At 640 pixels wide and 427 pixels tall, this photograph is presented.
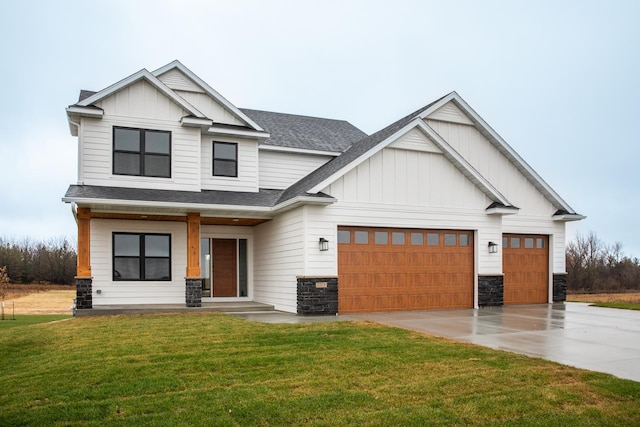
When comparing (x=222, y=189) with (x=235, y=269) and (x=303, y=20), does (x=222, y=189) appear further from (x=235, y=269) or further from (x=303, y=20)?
(x=303, y=20)

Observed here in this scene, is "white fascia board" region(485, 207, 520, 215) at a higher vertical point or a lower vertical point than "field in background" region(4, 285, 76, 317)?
higher

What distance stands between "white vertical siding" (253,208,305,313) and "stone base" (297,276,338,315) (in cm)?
38

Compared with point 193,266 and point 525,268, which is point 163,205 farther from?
point 525,268

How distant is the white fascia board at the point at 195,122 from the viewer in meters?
16.0

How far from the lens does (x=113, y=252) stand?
15852mm

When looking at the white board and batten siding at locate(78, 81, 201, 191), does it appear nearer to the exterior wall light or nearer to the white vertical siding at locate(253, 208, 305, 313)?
the white vertical siding at locate(253, 208, 305, 313)

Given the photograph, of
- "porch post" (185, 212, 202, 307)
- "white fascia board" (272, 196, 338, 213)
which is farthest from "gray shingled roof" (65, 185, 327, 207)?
"porch post" (185, 212, 202, 307)

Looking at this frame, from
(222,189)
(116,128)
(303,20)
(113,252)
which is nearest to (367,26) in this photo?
(303,20)

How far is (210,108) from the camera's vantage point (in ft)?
57.5

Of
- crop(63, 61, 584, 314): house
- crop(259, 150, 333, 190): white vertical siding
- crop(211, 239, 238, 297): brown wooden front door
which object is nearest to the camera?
crop(63, 61, 584, 314): house

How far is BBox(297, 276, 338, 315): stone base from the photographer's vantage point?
14.2m

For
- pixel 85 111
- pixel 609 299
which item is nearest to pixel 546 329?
pixel 85 111

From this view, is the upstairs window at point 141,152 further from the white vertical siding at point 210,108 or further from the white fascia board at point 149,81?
the white vertical siding at point 210,108

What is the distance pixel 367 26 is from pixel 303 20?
2.71 m
